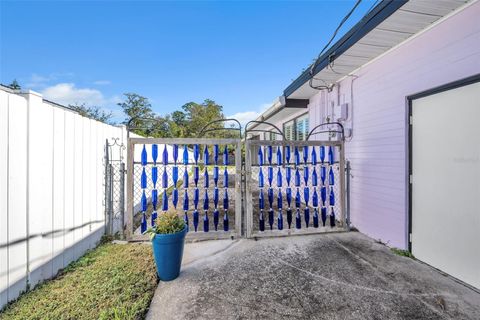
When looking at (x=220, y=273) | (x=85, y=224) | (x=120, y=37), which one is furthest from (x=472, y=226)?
(x=120, y=37)

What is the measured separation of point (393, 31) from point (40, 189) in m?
4.45

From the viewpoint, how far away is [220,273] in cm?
239

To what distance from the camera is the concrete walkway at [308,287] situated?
1.76 m

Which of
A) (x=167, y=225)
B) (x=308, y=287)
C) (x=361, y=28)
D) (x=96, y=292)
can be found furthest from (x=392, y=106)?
(x=96, y=292)

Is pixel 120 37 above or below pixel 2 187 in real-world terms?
above

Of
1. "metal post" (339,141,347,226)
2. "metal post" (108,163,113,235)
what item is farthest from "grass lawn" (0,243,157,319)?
"metal post" (339,141,347,226)

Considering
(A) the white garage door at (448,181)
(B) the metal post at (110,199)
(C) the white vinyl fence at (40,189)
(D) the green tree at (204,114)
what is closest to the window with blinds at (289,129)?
(A) the white garage door at (448,181)

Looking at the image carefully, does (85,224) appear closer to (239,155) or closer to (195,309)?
(195,309)

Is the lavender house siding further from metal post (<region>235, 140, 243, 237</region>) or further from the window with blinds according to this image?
the window with blinds

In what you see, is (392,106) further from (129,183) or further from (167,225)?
(129,183)

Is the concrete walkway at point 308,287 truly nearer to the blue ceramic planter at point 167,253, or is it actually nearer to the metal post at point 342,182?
the blue ceramic planter at point 167,253

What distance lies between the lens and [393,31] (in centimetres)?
261

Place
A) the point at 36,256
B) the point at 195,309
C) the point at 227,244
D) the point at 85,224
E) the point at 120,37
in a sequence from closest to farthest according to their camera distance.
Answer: the point at 195,309, the point at 36,256, the point at 85,224, the point at 227,244, the point at 120,37

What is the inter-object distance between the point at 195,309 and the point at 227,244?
1393 millimetres
